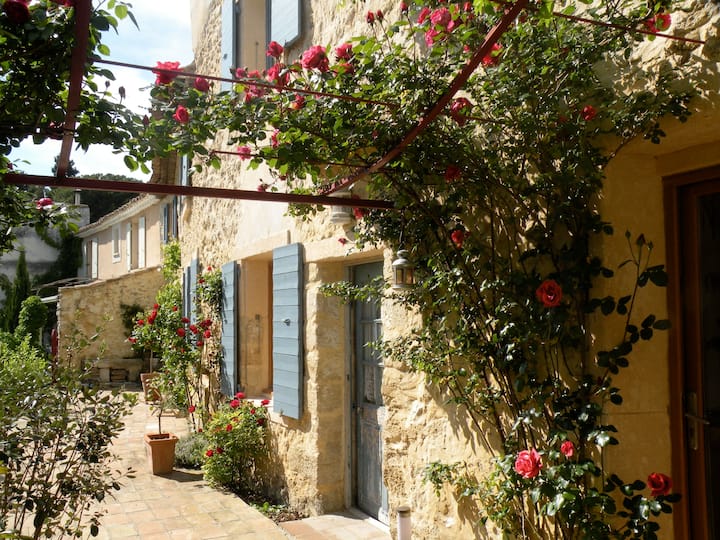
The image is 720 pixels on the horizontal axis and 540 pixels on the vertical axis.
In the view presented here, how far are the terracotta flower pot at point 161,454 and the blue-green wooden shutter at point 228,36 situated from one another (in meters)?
3.66

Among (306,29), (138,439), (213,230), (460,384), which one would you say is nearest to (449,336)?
(460,384)

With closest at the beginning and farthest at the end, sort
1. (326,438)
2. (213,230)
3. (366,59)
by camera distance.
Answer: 1. (366,59)
2. (326,438)
3. (213,230)

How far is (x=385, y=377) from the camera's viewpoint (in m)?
3.84

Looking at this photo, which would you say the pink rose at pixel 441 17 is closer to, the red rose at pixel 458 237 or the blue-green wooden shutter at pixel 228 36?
the red rose at pixel 458 237

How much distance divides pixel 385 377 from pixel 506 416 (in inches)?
44.9

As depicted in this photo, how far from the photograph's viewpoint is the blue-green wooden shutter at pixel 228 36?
21.1ft

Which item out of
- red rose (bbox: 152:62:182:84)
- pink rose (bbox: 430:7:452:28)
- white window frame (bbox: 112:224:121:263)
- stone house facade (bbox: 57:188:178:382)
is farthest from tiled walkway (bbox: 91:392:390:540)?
white window frame (bbox: 112:224:121:263)

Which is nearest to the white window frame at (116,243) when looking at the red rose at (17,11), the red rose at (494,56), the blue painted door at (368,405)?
the blue painted door at (368,405)

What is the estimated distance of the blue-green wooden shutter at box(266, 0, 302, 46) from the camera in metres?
5.01

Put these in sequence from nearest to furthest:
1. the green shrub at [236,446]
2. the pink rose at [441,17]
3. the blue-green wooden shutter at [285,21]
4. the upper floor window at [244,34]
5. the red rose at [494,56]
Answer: the pink rose at [441,17] → the red rose at [494,56] → the blue-green wooden shutter at [285,21] → the green shrub at [236,446] → the upper floor window at [244,34]

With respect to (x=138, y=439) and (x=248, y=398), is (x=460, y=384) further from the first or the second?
(x=138, y=439)

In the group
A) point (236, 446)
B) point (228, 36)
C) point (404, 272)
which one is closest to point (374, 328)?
point (404, 272)

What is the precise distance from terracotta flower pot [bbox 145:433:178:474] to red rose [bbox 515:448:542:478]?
4.91 metres

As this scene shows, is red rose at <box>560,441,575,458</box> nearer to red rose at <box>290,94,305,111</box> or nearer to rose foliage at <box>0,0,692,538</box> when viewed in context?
rose foliage at <box>0,0,692,538</box>
